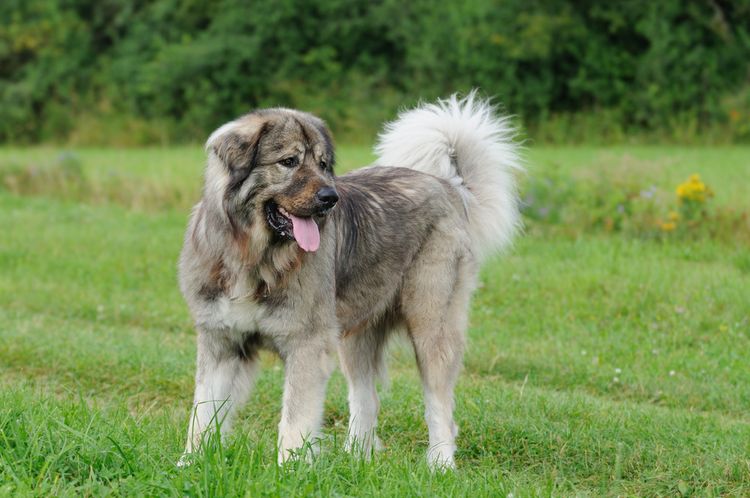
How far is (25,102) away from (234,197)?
29173 mm

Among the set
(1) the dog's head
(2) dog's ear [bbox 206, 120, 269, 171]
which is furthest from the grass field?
(2) dog's ear [bbox 206, 120, 269, 171]

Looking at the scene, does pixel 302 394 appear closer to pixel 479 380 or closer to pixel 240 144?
pixel 240 144

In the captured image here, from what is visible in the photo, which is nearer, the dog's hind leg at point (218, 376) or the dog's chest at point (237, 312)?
the dog's chest at point (237, 312)

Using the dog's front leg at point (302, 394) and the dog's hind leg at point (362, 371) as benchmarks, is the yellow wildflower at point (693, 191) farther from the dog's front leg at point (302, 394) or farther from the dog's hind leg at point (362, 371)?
the dog's front leg at point (302, 394)

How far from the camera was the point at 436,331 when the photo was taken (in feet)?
18.5

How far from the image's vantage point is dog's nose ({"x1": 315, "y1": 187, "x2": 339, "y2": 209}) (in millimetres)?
4633

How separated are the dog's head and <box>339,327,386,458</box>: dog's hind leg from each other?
3.86 feet

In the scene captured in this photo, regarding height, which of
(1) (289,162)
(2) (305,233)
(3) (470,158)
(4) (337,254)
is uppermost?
(1) (289,162)

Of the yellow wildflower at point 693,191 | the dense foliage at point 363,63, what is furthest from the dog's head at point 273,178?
the dense foliage at point 363,63

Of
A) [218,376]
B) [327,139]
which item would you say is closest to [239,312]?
[218,376]

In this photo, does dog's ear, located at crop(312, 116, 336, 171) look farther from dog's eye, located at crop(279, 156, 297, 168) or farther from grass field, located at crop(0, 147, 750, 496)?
grass field, located at crop(0, 147, 750, 496)

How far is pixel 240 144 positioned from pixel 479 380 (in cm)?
325

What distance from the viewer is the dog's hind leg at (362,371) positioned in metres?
5.78

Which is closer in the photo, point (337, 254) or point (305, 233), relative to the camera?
point (305, 233)
